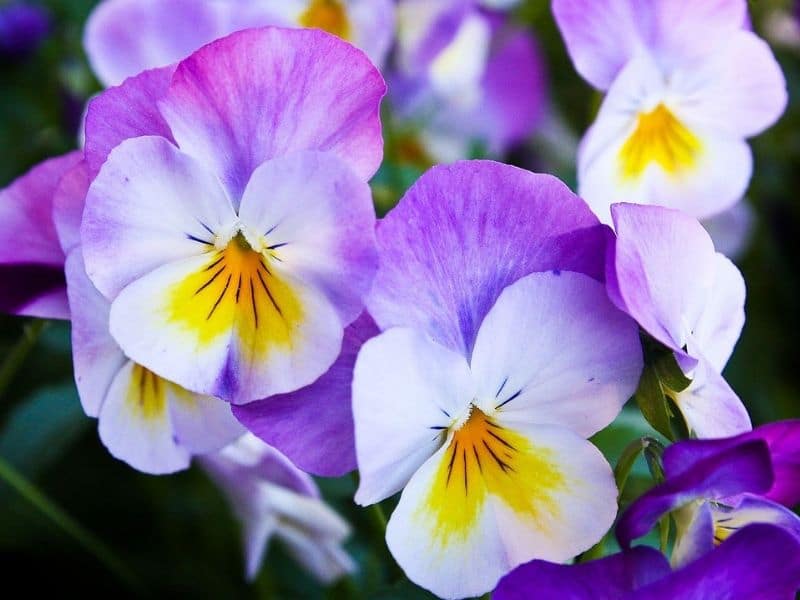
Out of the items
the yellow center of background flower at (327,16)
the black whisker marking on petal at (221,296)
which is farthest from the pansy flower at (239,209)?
the yellow center of background flower at (327,16)

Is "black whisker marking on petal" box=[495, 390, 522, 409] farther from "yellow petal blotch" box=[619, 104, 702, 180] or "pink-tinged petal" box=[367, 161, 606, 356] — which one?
"yellow petal blotch" box=[619, 104, 702, 180]

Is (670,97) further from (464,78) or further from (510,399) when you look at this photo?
(464,78)

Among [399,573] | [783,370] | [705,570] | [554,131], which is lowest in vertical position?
[783,370]

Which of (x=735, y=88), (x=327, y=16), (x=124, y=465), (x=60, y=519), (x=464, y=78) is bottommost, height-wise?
(x=124, y=465)

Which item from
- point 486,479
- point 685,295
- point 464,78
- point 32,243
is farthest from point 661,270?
point 464,78

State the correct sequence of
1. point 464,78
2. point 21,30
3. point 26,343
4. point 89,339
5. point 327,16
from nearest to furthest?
point 89,339, point 26,343, point 327,16, point 464,78, point 21,30

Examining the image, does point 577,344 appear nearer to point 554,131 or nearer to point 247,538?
point 247,538

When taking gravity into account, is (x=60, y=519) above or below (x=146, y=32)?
below

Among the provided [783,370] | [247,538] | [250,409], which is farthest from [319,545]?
[783,370]
